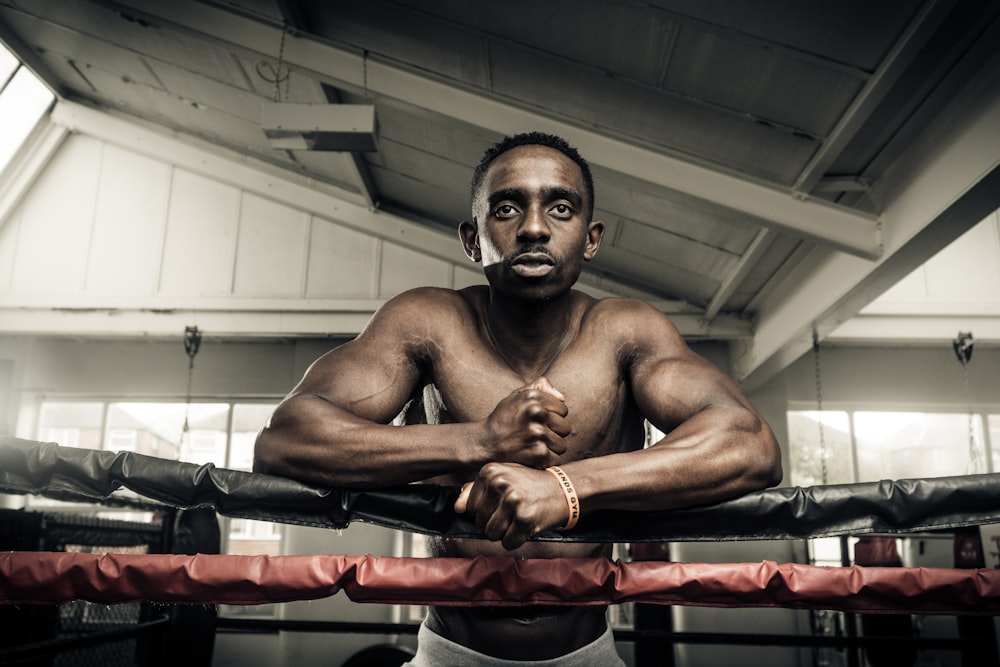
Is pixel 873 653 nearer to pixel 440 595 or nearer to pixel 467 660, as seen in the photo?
pixel 467 660

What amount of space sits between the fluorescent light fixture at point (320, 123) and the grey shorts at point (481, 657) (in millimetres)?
2653

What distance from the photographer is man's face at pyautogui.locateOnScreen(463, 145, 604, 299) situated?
1217 millimetres

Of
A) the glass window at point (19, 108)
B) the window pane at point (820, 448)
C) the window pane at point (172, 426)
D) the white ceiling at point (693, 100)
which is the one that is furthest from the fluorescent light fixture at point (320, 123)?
the window pane at point (820, 448)

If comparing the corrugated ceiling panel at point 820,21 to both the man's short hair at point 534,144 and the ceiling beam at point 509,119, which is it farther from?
the man's short hair at point 534,144

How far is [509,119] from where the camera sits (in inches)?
134

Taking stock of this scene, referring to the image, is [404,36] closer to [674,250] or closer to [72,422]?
[674,250]

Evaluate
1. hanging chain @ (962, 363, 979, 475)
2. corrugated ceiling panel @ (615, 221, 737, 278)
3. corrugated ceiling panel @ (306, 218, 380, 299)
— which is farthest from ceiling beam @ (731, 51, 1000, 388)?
corrugated ceiling panel @ (306, 218, 380, 299)

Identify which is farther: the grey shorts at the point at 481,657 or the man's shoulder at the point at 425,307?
the man's shoulder at the point at 425,307

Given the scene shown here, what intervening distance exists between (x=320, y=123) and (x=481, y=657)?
2.84m

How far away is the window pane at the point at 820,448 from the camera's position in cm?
648

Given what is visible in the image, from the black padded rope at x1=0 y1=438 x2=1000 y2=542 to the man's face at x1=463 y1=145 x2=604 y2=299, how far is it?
410 millimetres

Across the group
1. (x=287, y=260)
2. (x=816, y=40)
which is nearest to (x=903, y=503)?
(x=816, y=40)

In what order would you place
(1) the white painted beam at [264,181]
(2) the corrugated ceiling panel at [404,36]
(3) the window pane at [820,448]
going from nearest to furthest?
(2) the corrugated ceiling panel at [404,36], (1) the white painted beam at [264,181], (3) the window pane at [820,448]

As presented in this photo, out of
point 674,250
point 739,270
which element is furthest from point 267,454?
point 674,250
